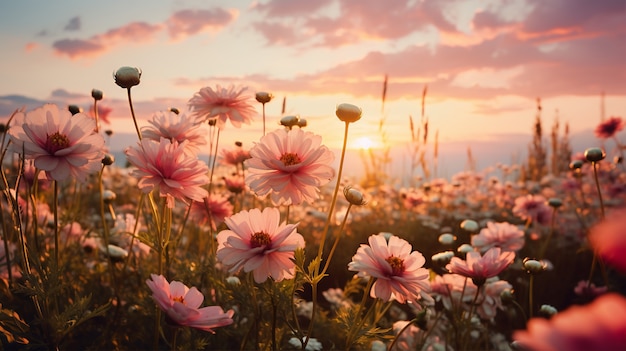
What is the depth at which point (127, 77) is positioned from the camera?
1431mm

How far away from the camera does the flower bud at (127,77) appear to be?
1.43 meters

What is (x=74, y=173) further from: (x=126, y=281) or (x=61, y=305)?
(x=126, y=281)

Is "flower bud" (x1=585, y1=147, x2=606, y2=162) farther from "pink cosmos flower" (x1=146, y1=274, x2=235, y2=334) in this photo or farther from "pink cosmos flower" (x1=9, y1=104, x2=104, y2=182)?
"pink cosmos flower" (x1=9, y1=104, x2=104, y2=182)

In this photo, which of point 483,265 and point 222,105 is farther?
point 222,105

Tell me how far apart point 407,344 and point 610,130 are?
254 centimetres

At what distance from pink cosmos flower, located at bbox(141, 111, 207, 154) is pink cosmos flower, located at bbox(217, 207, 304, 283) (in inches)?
19.9

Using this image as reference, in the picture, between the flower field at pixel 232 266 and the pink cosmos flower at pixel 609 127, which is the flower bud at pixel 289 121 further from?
the pink cosmos flower at pixel 609 127

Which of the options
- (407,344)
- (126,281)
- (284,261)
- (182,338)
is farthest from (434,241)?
(284,261)

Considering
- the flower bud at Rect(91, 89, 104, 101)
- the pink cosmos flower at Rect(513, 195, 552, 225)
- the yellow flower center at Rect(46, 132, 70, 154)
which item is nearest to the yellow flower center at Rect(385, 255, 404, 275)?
the yellow flower center at Rect(46, 132, 70, 154)

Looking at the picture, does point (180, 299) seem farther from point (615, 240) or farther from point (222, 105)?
point (615, 240)

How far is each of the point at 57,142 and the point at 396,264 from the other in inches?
35.0

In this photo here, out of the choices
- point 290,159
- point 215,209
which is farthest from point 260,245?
point 215,209

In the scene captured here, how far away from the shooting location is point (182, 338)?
174cm

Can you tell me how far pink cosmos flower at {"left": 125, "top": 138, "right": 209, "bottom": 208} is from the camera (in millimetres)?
1316
